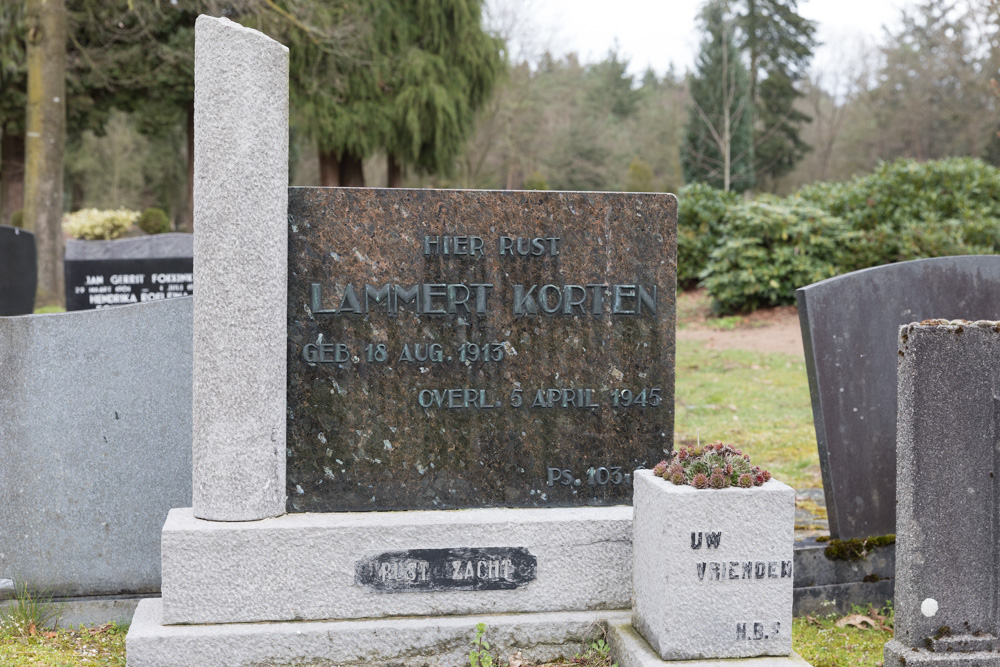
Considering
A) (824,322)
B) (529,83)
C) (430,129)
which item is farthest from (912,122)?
(824,322)

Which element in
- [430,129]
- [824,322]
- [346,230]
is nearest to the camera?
[346,230]

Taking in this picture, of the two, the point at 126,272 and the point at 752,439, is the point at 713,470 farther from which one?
the point at 126,272

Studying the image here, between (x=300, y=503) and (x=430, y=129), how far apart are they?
19.1 m

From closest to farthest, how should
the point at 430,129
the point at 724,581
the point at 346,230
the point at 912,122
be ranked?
the point at 724,581 < the point at 346,230 < the point at 430,129 < the point at 912,122

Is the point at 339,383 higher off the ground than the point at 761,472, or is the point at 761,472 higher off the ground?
the point at 339,383

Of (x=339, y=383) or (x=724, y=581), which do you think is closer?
(x=724, y=581)

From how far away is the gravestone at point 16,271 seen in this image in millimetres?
7934

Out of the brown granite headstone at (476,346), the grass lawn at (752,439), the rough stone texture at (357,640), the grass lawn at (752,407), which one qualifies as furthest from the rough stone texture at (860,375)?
the grass lawn at (752,407)

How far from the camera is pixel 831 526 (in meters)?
4.50

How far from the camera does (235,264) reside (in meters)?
3.30

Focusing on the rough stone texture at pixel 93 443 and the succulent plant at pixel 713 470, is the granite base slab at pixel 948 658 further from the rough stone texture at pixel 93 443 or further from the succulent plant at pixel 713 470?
the rough stone texture at pixel 93 443

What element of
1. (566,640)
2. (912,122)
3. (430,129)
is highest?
(912,122)

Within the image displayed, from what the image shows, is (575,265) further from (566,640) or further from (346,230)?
(566,640)

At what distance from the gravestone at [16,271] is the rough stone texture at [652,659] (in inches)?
263
